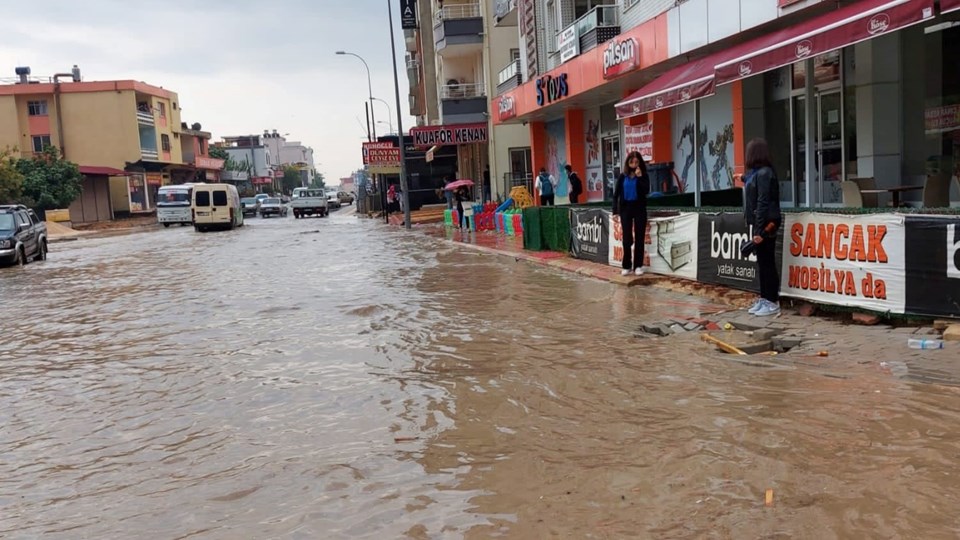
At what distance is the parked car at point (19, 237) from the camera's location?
69.7 feet

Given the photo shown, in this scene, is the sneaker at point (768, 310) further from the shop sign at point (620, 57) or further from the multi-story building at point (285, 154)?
the multi-story building at point (285, 154)

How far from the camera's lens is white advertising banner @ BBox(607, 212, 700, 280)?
35.6 feet

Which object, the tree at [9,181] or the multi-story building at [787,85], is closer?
the multi-story building at [787,85]

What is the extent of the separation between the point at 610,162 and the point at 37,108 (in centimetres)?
5548

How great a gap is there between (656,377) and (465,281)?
7.60m

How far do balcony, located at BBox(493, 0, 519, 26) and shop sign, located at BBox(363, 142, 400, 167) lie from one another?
1491 cm

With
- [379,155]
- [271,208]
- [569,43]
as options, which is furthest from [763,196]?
[271,208]

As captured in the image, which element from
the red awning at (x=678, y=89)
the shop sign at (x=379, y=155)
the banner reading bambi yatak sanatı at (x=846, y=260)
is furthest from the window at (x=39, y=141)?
the banner reading bambi yatak sanatı at (x=846, y=260)

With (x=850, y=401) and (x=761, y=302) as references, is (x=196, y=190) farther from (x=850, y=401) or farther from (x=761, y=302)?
(x=850, y=401)

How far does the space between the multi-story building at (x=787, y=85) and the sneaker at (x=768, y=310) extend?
12.1 feet

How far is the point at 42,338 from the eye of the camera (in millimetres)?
9977

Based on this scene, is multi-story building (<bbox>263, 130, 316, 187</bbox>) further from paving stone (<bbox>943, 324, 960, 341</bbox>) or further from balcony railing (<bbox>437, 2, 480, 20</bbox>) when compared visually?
paving stone (<bbox>943, 324, 960, 341</bbox>)

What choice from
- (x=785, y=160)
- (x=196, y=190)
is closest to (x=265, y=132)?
(x=196, y=190)

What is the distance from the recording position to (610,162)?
25.7 meters
